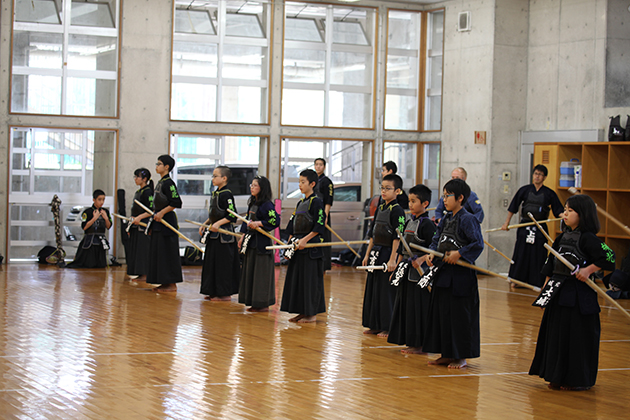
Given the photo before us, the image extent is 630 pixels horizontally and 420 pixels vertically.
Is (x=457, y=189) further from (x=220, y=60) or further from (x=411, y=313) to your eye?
(x=220, y=60)

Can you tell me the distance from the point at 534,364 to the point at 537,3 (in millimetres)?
9001

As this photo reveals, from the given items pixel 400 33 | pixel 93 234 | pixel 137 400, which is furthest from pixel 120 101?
pixel 137 400

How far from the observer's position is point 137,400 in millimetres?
4406

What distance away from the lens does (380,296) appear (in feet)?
22.1

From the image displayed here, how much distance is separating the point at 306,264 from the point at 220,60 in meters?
6.59

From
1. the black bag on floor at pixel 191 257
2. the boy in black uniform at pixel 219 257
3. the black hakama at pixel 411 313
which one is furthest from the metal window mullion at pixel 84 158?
the black hakama at pixel 411 313

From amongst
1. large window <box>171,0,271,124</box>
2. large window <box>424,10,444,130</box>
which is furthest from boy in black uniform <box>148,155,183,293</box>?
large window <box>424,10,444,130</box>

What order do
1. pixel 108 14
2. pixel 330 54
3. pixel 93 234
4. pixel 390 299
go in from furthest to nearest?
pixel 330 54, pixel 108 14, pixel 93 234, pixel 390 299

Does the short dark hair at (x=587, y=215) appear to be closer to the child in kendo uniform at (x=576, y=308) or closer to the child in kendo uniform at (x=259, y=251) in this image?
the child in kendo uniform at (x=576, y=308)

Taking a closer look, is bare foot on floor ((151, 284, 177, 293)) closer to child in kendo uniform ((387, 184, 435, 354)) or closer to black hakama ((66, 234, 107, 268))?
black hakama ((66, 234, 107, 268))

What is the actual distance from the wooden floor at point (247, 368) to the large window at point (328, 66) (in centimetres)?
598

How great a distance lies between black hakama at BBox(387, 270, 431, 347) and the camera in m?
6.00

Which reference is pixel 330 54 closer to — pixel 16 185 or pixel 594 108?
pixel 594 108

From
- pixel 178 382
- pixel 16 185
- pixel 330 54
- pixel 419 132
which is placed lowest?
pixel 178 382
